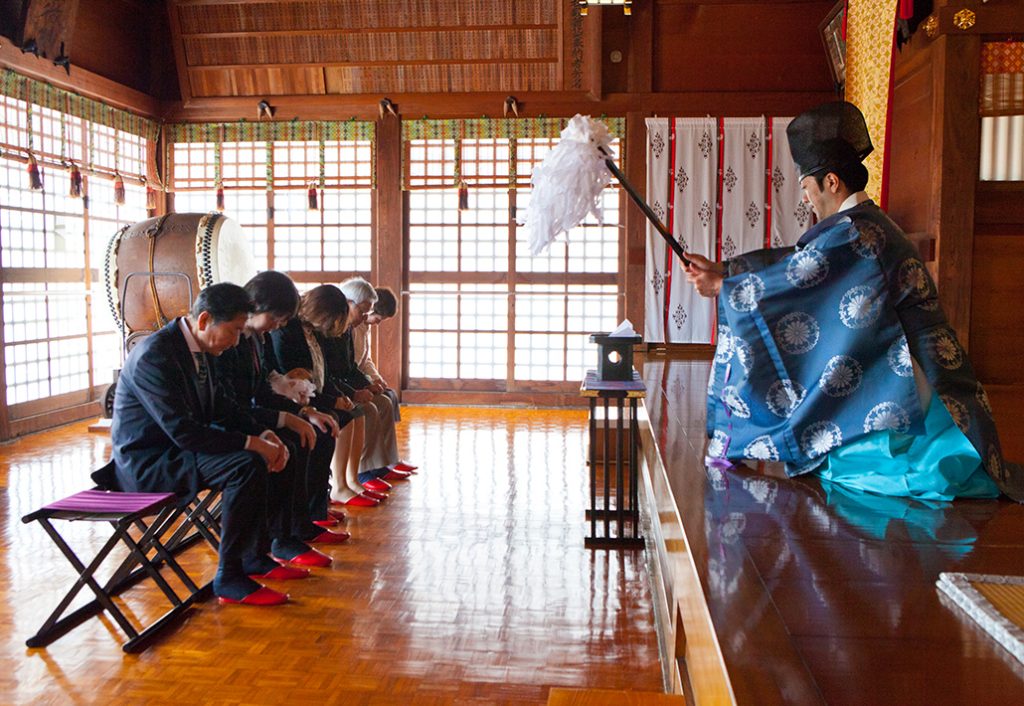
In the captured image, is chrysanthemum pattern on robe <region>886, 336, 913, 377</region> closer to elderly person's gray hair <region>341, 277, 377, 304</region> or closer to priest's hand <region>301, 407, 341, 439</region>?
priest's hand <region>301, 407, 341, 439</region>

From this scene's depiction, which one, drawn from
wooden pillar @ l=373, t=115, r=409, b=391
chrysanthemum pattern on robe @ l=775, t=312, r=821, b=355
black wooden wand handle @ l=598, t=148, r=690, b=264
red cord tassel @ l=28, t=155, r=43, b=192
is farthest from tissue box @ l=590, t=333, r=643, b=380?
red cord tassel @ l=28, t=155, r=43, b=192

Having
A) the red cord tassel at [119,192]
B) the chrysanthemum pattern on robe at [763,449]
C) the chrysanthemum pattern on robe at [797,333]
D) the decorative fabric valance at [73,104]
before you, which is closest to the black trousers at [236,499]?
the chrysanthemum pattern on robe at [763,449]

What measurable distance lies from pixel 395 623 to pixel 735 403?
1.32 m

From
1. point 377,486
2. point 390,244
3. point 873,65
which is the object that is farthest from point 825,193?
point 390,244

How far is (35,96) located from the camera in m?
6.12

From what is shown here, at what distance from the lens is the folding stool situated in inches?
102

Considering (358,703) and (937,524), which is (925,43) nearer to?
(937,524)

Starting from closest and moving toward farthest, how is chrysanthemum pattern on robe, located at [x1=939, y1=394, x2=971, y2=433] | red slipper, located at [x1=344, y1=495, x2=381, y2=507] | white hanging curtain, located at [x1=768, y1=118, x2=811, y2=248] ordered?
1. chrysanthemum pattern on robe, located at [x1=939, y1=394, x2=971, y2=433]
2. red slipper, located at [x1=344, y1=495, x2=381, y2=507]
3. white hanging curtain, located at [x1=768, y1=118, x2=811, y2=248]

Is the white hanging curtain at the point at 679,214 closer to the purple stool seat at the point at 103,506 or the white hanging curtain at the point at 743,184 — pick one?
the white hanging curtain at the point at 743,184

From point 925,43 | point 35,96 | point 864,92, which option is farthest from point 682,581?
point 35,96

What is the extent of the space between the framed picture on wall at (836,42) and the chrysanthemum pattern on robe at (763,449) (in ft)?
16.0

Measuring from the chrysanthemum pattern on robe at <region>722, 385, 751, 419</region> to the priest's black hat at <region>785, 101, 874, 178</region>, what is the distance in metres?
0.60

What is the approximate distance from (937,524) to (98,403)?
6.63m

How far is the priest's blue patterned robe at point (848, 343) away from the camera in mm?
2105
